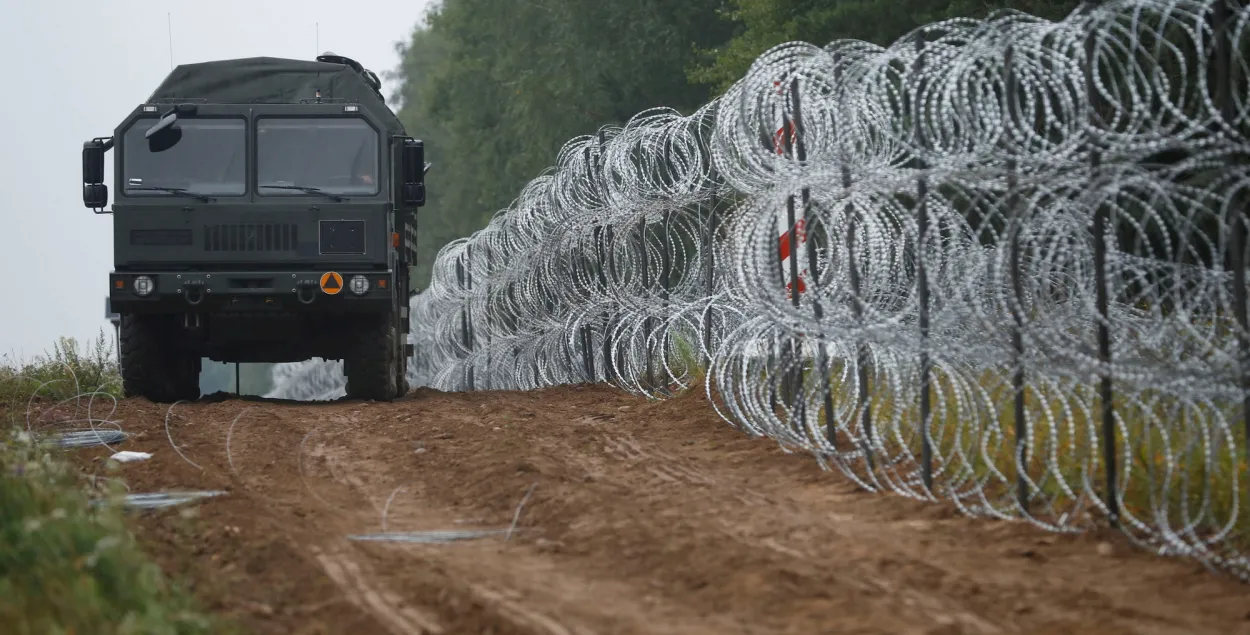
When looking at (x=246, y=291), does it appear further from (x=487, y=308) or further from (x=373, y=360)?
(x=487, y=308)

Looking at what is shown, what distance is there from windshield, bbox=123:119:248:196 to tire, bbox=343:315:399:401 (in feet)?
6.11

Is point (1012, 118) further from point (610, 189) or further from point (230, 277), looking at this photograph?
point (230, 277)

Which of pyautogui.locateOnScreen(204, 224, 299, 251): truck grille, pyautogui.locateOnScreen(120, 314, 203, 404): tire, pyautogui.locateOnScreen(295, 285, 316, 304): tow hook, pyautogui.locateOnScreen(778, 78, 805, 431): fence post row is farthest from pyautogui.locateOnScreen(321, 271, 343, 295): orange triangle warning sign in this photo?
pyautogui.locateOnScreen(778, 78, 805, 431): fence post row

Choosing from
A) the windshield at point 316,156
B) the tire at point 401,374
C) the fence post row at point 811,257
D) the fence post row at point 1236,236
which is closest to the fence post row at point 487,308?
the tire at point 401,374

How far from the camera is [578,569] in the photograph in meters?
6.63

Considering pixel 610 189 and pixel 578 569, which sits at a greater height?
pixel 610 189

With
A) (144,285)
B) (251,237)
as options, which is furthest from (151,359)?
(251,237)

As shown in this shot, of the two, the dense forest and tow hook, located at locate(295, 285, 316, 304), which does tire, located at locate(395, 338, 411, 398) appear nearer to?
tow hook, located at locate(295, 285, 316, 304)

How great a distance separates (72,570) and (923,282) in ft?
13.9

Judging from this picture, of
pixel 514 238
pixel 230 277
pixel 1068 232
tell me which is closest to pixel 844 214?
pixel 1068 232

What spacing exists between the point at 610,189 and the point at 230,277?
362cm

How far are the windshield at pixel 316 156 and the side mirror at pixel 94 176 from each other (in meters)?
1.41

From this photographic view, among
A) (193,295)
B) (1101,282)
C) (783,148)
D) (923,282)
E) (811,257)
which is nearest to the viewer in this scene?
(1101,282)

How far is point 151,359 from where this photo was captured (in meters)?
15.1
